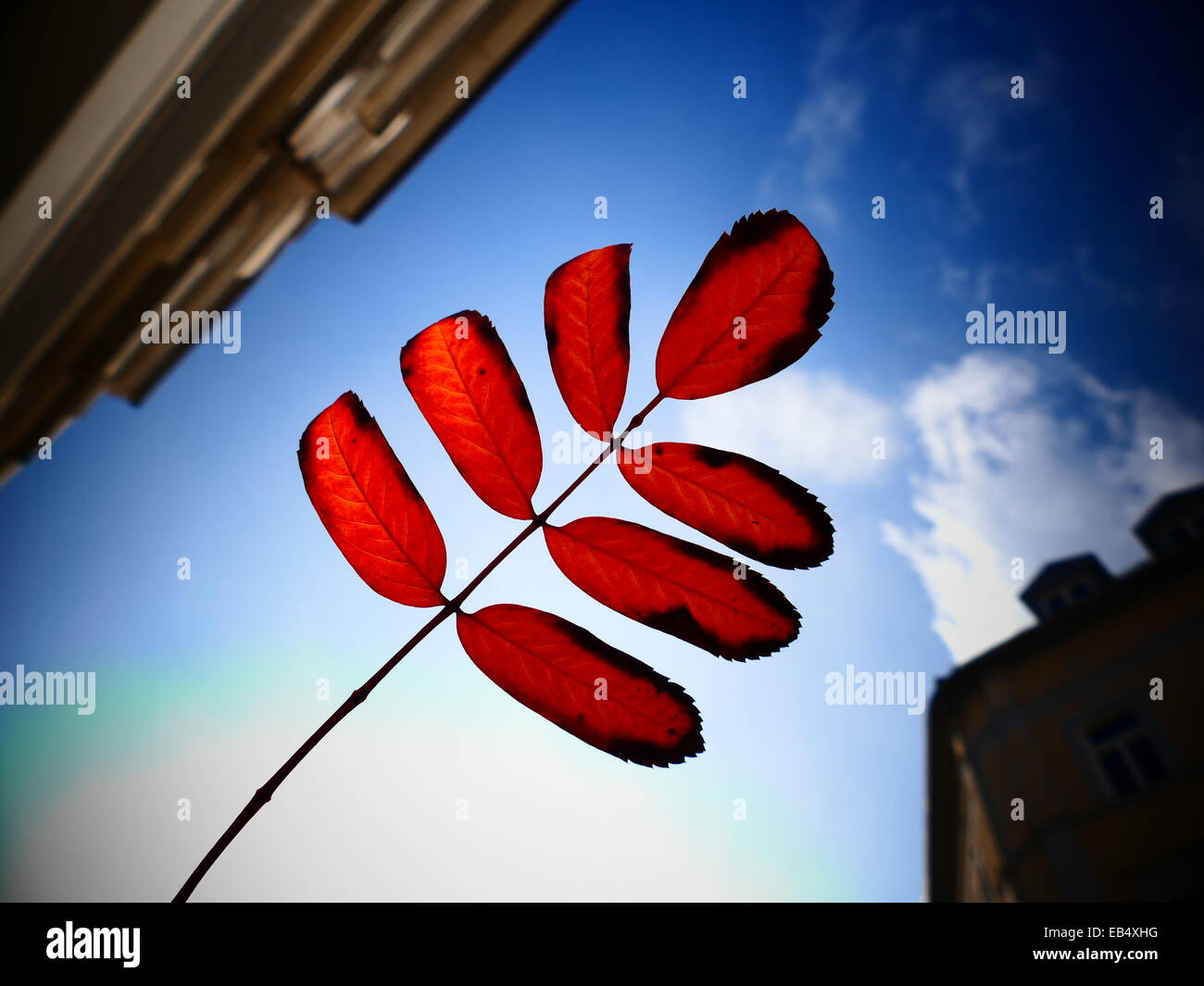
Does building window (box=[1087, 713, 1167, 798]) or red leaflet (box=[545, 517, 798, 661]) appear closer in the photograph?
red leaflet (box=[545, 517, 798, 661])

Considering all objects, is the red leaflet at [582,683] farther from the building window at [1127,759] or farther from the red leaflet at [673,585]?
the building window at [1127,759]

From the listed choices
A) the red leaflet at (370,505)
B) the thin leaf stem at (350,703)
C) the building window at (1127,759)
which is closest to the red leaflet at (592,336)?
the thin leaf stem at (350,703)

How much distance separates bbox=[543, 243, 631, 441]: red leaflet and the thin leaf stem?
0.04 metres

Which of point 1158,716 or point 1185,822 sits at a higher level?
point 1158,716

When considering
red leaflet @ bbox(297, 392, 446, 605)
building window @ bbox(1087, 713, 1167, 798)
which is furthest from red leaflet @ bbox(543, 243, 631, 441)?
building window @ bbox(1087, 713, 1167, 798)

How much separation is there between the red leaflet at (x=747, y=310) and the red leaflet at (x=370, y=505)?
0.24m

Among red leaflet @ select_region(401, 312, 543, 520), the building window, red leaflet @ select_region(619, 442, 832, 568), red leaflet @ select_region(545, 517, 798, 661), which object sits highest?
red leaflet @ select_region(401, 312, 543, 520)

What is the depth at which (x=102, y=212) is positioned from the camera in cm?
250

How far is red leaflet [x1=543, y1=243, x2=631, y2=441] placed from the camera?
482 millimetres

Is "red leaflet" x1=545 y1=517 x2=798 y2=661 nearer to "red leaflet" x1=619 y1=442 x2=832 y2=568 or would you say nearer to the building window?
"red leaflet" x1=619 y1=442 x2=832 y2=568

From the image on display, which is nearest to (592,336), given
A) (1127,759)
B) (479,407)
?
(479,407)
